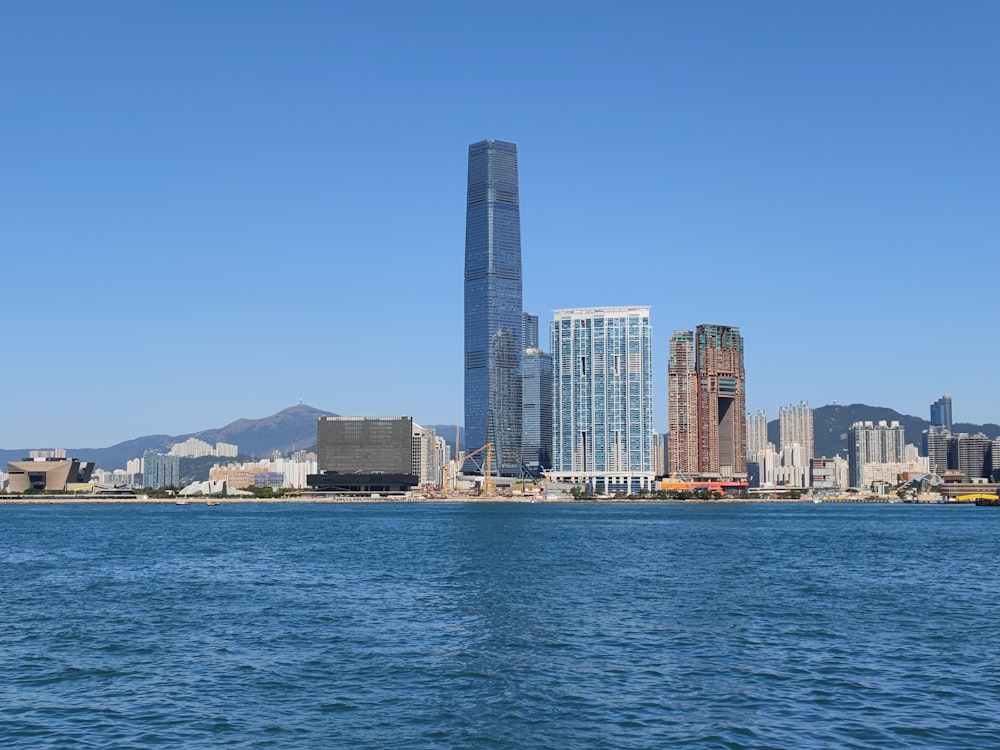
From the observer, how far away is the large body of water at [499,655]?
1203 inches

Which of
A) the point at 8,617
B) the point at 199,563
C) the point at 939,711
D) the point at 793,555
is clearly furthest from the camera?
the point at 793,555

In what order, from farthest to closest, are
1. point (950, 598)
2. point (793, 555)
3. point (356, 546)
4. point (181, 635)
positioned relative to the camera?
point (356, 546)
point (793, 555)
point (950, 598)
point (181, 635)

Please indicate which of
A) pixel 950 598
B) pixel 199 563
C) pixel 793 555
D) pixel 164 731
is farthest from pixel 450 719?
pixel 793 555

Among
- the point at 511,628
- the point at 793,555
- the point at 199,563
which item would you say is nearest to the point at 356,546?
the point at 199,563

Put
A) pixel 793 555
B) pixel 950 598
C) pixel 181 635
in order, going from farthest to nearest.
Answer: pixel 793 555 → pixel 950 598 → pixel 181 635

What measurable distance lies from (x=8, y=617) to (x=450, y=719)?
103 ft

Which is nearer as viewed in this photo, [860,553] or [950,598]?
[950,598]

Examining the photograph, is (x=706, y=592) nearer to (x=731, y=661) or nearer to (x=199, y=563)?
(x=731, y=661)

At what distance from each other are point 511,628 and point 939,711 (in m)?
20.9

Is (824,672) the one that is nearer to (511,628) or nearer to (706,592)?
(511,628)

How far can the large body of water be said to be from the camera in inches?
1203

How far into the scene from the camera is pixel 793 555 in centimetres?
9581

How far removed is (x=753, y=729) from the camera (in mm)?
30422

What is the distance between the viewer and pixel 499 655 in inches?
A: 1645
